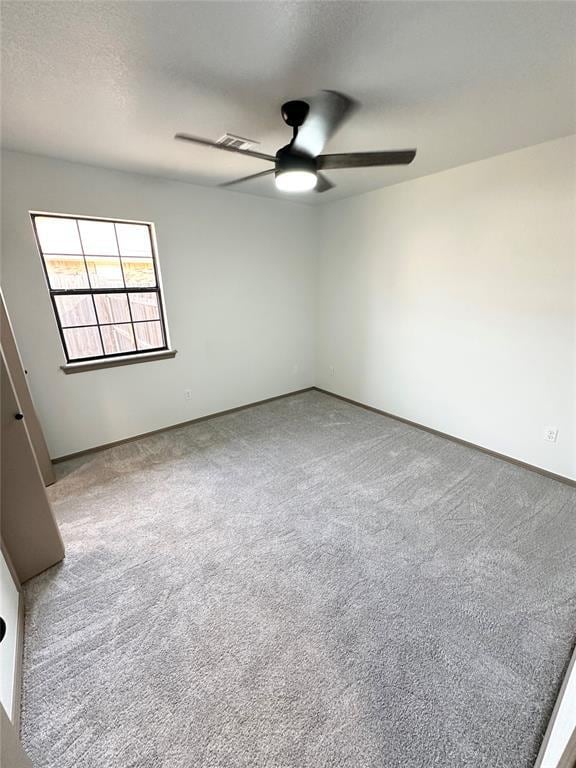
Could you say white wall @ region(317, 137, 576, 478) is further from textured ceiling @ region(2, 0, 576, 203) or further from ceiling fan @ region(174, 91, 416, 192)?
ceiling fan @ region(174, 91, 416, 192)

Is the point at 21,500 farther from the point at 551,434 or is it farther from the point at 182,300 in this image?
the point at 551,434

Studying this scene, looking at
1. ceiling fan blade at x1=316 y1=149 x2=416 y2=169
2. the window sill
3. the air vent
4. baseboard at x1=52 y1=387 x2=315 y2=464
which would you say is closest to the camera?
ceiling fan blade at x1=316 y1=149 x2=416 y2=169

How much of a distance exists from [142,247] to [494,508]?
150 inches

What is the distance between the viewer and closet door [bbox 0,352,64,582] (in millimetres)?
1630

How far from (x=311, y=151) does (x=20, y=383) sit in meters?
2.55

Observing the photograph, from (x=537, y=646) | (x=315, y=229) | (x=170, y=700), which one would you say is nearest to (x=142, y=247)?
(x=315, y=229)

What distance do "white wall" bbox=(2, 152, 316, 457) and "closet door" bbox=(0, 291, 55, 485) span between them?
0.35 metres

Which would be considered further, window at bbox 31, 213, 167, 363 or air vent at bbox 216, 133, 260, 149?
window at bbox 31, 213, 167, 363

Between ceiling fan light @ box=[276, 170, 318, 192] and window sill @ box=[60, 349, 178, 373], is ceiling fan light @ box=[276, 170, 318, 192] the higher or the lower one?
the higher one

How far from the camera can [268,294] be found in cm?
402

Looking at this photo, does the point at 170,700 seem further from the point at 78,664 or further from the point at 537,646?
the point at 537,646

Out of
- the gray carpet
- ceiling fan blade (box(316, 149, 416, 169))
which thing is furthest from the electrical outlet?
ceiling fan blade (box(316, 149, 416, 169))

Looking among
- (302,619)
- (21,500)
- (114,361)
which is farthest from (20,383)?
(302,619)

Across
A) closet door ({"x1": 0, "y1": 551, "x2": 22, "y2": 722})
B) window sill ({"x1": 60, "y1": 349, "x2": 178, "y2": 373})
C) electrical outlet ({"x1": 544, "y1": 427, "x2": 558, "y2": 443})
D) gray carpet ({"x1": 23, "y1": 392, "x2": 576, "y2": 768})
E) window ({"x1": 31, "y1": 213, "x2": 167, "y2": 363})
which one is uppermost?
window ({"x1": 31, "y1": 213, "x2": 167, "y2": 363})
